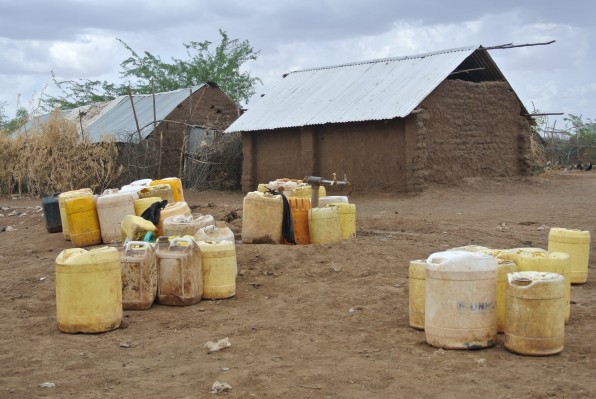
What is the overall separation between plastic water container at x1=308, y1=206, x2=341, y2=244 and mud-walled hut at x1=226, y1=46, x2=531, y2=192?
25.6 feet

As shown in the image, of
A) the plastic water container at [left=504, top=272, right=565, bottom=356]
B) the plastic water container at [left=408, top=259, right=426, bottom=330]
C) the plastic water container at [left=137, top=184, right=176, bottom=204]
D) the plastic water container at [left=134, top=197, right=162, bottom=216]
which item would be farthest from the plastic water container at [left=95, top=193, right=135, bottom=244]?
the plastic water container at [left=504, top=272, right=565, bottom=356]

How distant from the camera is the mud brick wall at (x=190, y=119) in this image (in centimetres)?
2402

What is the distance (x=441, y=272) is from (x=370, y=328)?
1.03m

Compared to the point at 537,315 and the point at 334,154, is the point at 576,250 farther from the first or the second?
the point at 334,154

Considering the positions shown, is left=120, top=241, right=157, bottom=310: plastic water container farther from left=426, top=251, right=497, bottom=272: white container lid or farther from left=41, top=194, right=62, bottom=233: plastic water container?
left=41, top=194, right=62, bottom=233: plastic water container

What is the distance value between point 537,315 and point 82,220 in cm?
713

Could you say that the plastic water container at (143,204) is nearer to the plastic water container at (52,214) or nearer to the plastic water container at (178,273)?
the plastic water container at (52,214)

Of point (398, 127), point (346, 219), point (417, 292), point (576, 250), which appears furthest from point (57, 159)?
point (417, 292)

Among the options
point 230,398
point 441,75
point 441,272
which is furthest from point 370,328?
point 441,75

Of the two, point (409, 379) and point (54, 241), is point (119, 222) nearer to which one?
point (54, 241)

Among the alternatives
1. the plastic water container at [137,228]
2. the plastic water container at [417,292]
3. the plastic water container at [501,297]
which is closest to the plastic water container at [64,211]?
the plastic water container at [137,228]

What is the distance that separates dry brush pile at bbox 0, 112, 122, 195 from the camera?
2141 cm

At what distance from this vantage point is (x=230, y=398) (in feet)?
14.3

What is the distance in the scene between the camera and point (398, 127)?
17.9 m
